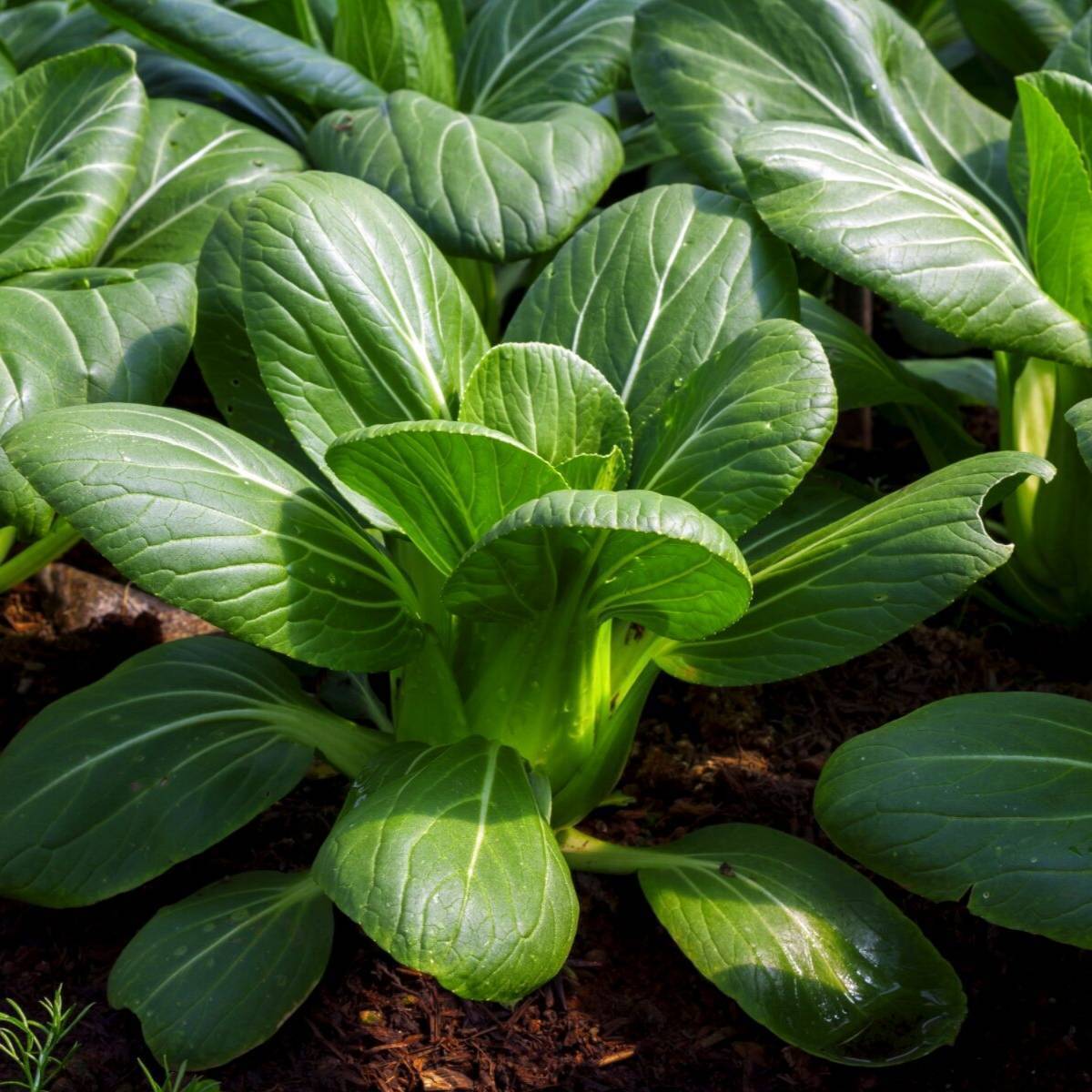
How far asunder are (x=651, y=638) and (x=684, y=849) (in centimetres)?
33

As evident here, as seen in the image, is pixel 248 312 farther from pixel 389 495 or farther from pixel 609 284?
pixel 609 284

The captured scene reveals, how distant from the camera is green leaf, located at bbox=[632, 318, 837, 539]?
178cm

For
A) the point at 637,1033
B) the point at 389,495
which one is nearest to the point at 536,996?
the point at 637,1033

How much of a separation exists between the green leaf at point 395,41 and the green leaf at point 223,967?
1894mm

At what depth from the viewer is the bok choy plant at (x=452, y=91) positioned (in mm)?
2365

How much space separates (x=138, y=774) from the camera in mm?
1914

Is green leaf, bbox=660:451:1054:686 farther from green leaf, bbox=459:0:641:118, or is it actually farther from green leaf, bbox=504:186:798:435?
green leaf, bbox=459:0:641:118

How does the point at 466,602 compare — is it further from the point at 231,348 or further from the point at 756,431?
the point at 231,348

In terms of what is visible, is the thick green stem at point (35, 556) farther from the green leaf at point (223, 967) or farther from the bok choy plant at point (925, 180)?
the bok choy plant at point (925, 180)

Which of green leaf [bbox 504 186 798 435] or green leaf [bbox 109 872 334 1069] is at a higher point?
green leaf [bbox 504 186 798 435]

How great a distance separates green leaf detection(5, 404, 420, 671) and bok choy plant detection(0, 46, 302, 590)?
0.79ft

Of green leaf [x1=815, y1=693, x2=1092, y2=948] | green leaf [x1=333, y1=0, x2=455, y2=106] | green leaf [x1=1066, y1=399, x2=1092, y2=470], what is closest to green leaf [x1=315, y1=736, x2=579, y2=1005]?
green leaf [x1=815, y1=693, x2=1092, y2=948]

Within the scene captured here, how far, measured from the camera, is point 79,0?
10.2 ft

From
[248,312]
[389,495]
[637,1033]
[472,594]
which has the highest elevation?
[248,312]
